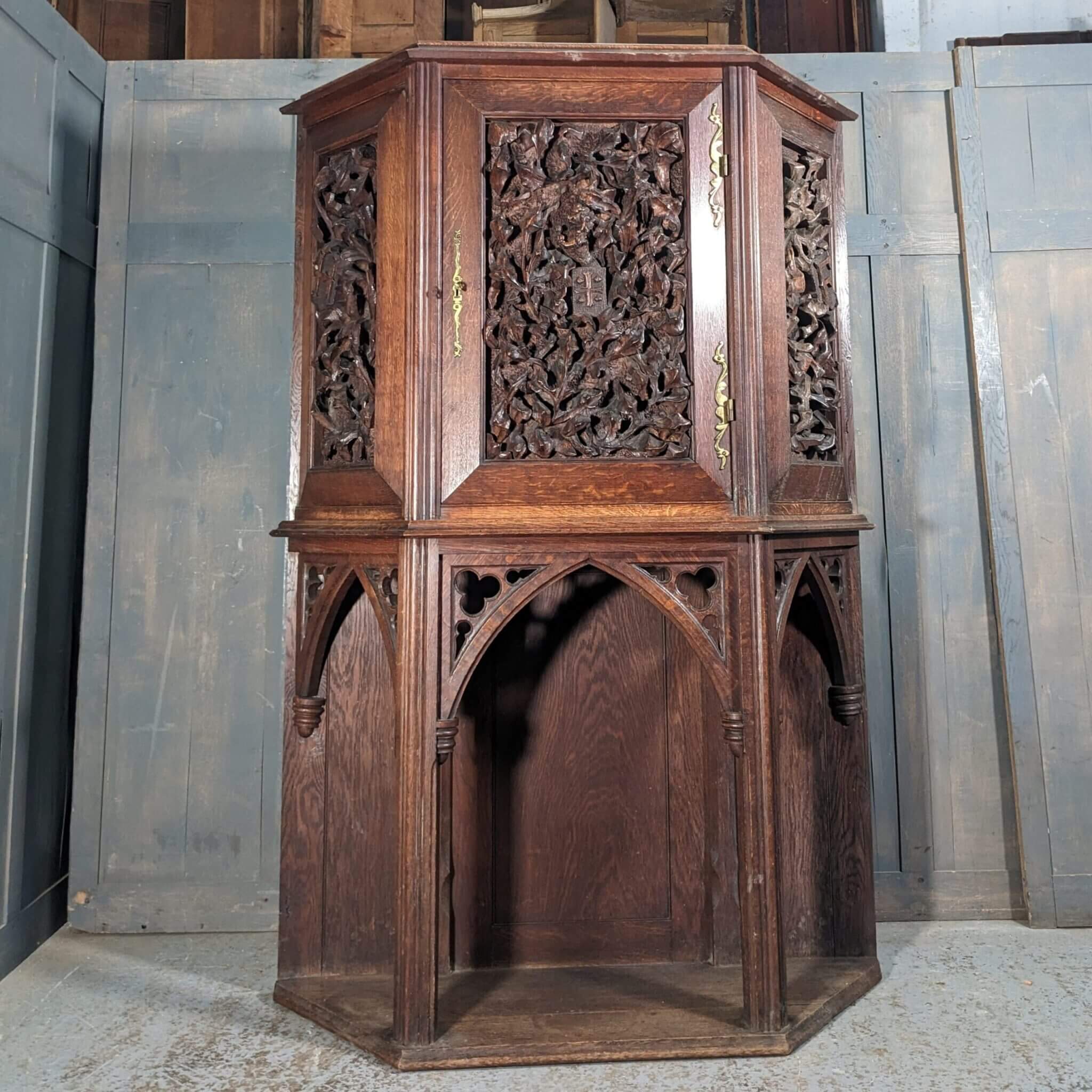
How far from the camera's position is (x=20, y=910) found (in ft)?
8.97

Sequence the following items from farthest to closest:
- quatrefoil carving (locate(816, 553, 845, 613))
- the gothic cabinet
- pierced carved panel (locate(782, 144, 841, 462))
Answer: quatrefoil carving (locate(816, 553, 845, 613)) → pierced carved panel (locate(782, 144, 841, 462)) → the gothic cabinet

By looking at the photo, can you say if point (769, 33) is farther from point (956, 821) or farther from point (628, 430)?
point (956, 821)

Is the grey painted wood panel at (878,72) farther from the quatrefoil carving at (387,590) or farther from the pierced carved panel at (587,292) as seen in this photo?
the quatrefoil carving at (387,590)

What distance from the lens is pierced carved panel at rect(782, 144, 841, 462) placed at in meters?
2.45

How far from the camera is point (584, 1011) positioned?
240cm

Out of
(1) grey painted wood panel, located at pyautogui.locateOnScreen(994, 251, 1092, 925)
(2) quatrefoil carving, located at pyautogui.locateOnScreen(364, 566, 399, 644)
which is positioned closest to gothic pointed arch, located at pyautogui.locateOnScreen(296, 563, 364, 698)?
(2) quatrefoil carving, located at pyautogui.locateOnScreen(364, 566, 399, 644)

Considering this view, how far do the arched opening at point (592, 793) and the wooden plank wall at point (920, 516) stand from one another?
2.06 feet

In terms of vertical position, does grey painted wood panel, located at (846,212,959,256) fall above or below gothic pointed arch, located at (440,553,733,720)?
above

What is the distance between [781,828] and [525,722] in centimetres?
74

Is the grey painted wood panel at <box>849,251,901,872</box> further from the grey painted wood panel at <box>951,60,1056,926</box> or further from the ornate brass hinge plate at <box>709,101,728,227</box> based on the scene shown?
the ornate brass hinge plate at <box>709,101,728,227</box>

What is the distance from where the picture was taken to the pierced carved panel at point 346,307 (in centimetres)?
238

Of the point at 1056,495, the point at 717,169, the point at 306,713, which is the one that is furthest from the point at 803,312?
the point at 306,713

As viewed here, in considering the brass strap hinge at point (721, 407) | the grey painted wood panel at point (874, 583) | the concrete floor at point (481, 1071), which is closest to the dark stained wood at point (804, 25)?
the grey painted wood panel at point (874, 583)

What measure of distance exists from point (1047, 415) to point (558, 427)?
5.46 ft
